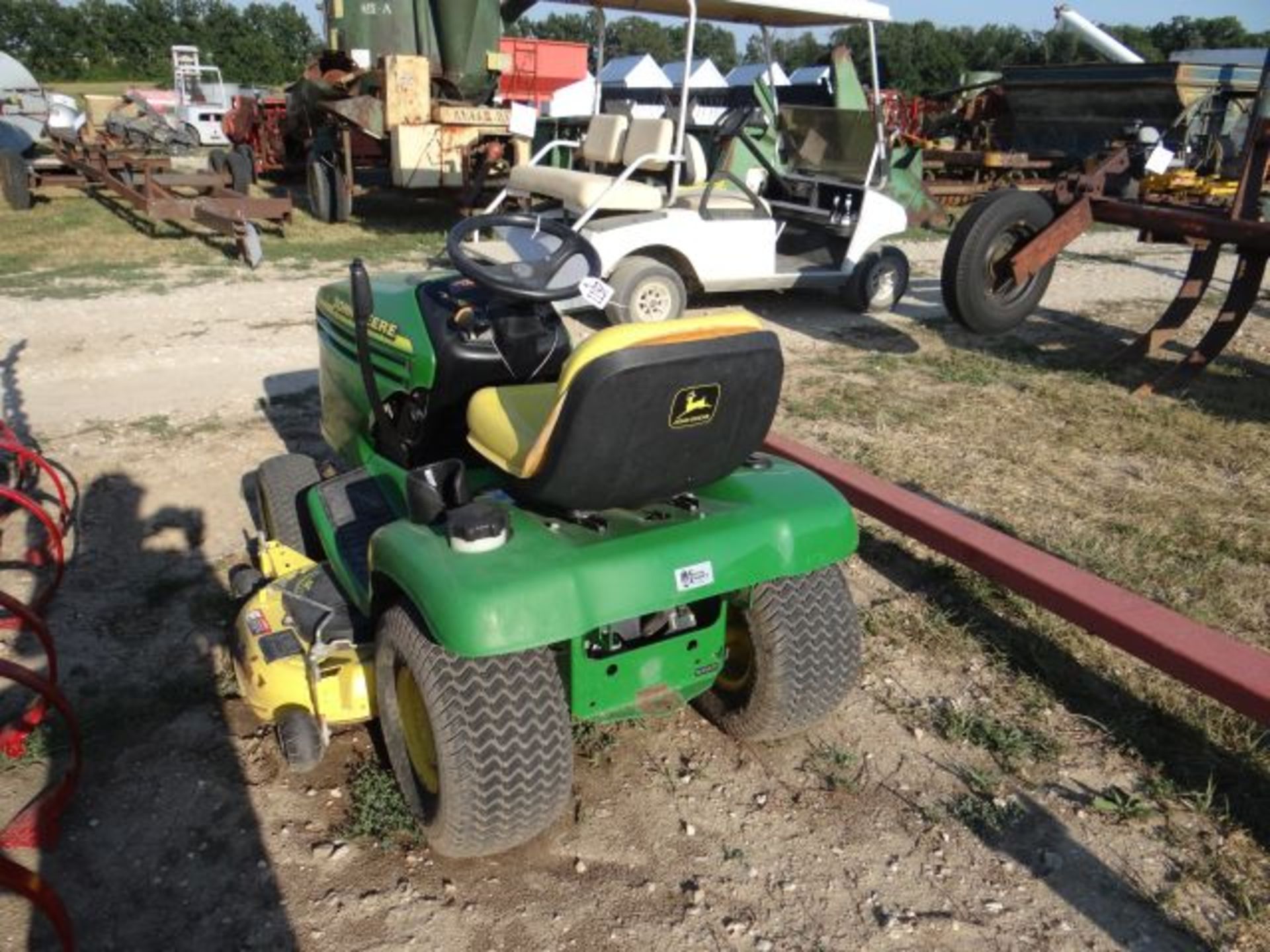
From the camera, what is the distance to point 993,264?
6008 mm

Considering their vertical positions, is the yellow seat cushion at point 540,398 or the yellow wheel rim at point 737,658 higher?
the yellow seat cushion at point 540,398

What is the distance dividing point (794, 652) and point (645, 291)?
423 cm

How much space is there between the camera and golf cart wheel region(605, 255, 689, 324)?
6.22 metres

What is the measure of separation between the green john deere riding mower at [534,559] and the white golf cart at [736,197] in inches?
122

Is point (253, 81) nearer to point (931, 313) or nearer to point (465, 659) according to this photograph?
point (931, 313)

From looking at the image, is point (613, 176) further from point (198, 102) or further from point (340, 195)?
point (198, 102)

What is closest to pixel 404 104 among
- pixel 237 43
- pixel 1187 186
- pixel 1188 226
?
pixel 1188 226

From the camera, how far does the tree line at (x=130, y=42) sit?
1759 inches

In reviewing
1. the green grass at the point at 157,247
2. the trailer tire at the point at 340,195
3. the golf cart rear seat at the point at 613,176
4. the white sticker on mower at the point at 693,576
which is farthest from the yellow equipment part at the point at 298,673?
the trailer tire at the point at 340,195

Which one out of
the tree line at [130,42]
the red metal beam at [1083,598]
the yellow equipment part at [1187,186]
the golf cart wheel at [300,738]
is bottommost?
the golf cart wheel at [300,738]

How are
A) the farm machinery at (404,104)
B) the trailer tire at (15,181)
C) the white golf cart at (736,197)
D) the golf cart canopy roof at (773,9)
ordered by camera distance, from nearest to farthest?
the white golf cart at (736,197), the golf cart canopy roof at (773,9), the farm machinery at (404,104), the trailer tire at (15,181)

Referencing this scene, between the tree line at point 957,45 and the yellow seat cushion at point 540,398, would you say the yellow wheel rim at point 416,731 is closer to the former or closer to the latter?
the yellow seat cushion at point 540,398

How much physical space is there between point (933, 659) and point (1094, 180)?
427 cm

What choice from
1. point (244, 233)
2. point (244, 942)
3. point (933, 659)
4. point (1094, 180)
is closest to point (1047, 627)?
point (933, 659)
